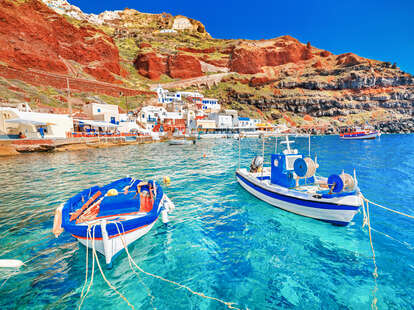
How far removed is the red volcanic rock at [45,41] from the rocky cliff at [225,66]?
284 mm

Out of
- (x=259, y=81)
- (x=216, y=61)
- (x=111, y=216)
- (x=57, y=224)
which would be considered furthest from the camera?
(x=216, y=61)

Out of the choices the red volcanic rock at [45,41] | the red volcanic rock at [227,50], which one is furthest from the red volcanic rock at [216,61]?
the red volcanic rock at [45,41]

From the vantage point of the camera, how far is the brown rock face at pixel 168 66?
11519cm


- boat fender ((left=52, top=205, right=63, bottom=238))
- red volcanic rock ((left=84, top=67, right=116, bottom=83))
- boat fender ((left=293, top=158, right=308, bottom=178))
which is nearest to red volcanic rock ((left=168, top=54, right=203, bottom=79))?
red volcanic rock ((left=84, top=67, right=116, bottom=83))

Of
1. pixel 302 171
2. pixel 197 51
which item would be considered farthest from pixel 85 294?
pixel 197 51

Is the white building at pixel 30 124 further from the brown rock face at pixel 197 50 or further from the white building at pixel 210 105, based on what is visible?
the brown rock face at pixel 197 50

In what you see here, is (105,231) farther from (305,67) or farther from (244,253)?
(305,67)

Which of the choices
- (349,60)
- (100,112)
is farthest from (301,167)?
(349,60)

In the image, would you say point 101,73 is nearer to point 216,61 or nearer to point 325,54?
point 216,61

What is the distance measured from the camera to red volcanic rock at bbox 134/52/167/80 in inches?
4518

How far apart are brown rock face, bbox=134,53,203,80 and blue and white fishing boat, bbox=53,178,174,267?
120921 mm

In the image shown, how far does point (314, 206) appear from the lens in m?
8.31

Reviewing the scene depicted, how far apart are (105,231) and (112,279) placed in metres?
1.47

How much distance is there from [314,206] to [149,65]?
421 feet
